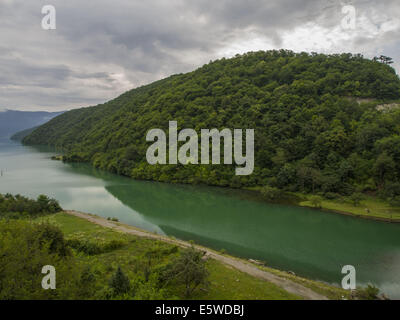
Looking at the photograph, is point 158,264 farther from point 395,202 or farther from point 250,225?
point 395,202

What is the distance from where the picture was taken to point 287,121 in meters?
53.8

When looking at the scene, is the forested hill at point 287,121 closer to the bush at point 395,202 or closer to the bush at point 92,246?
the bush at point 395,202

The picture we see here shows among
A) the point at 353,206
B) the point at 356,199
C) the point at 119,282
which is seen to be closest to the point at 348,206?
the point at 353,206

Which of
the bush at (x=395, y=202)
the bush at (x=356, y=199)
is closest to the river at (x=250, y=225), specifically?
the bush at (x=356, y=199)

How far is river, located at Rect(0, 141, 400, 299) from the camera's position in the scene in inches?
801

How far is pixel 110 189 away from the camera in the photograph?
4712cm

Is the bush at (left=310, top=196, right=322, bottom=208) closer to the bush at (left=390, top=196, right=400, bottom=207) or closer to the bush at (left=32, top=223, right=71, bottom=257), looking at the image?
the bush at (left=390, top=196, right=400, bottom=207)

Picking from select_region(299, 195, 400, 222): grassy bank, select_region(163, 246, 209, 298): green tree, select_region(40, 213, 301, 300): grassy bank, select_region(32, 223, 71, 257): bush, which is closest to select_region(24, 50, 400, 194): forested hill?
select_region(299, 195, 400, 222): grassy bank

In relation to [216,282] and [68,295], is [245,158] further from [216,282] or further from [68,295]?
[68,295]

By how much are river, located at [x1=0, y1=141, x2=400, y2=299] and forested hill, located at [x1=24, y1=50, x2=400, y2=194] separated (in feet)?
27.4

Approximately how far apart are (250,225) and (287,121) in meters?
32.2

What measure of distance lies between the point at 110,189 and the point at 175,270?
37866 millimetres
